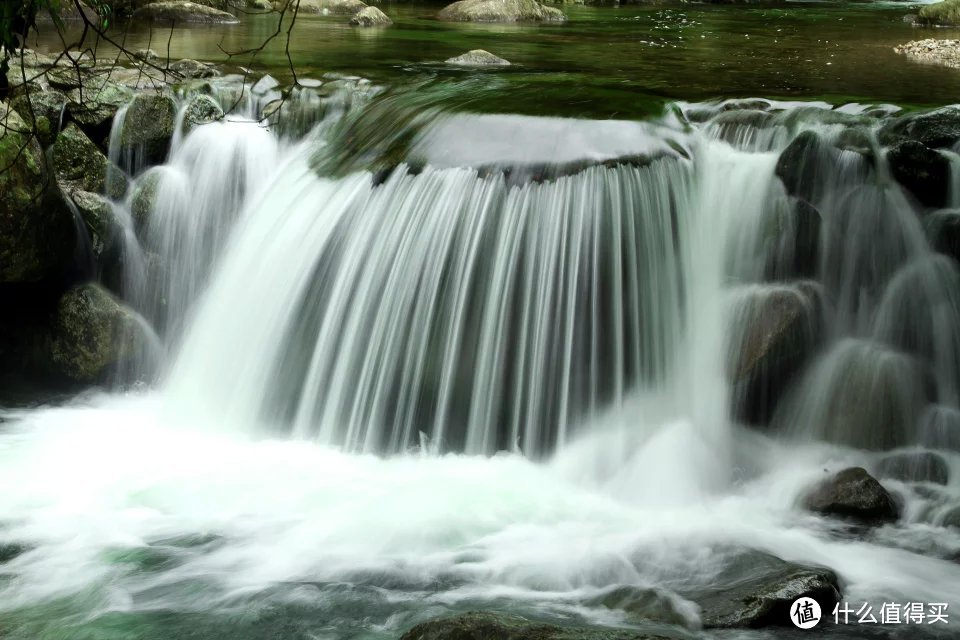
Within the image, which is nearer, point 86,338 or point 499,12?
point 86,338

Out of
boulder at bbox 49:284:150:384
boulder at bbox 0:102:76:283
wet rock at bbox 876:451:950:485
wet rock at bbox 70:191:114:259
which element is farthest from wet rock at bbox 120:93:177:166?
wet rock at bbox 876:451:950:485

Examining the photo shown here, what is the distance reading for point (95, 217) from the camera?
25.8 ft

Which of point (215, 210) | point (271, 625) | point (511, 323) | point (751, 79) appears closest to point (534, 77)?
point (751, 79)

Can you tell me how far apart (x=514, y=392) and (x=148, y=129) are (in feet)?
13.5

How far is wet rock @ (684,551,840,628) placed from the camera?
173 inches

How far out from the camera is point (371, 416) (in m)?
6.65

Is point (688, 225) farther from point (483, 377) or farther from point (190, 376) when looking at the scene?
point (190, 376)

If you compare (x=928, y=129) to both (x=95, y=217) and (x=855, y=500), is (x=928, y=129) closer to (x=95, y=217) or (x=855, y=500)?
(x=855, y=500)

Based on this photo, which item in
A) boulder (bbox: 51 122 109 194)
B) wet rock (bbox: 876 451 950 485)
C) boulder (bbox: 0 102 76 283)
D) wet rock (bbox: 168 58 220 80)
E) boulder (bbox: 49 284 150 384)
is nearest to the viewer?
wet rock (bbox: 876 451 950 485)

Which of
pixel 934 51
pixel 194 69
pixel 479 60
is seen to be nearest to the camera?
pixel 194 69

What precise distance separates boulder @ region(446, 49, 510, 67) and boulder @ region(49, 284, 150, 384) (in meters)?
5.54

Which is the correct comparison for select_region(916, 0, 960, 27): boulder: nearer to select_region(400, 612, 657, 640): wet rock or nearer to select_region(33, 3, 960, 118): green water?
select_region(33, 3, 960, 118): green water

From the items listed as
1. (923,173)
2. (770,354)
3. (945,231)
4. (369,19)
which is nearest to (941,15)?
(369,19)

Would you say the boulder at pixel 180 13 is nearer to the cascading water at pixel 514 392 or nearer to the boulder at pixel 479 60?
the boulder at pixel 479 60
